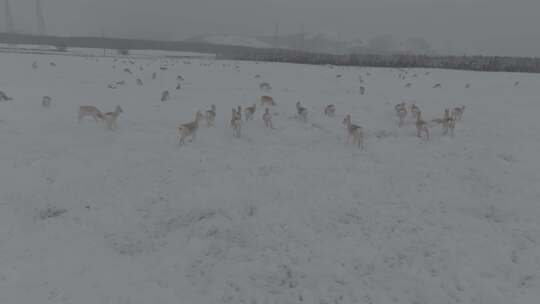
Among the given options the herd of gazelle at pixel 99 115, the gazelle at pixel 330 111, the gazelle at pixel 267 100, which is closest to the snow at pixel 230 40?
the gazelle at pixel 267 100

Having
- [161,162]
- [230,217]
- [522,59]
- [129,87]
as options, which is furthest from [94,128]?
[522,59]

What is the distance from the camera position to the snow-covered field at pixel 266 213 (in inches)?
228

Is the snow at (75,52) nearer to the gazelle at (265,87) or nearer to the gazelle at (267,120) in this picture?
the gazelle at (265,87)

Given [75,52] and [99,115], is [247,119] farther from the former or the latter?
[75,52]

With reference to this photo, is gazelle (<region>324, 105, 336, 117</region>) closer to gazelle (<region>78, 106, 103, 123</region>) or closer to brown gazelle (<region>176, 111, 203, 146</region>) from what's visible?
brown gazelle (<region>176, 111, 203, 146</region>)

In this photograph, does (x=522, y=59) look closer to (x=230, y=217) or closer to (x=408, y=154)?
(x=408, y=154)

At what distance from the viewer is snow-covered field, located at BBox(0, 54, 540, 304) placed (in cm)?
580

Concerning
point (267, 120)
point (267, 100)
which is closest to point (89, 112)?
point (267, 120)

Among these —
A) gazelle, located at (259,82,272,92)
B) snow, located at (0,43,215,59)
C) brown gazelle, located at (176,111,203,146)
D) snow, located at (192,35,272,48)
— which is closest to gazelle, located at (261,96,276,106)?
gazelle, located at (259,82,272,92)

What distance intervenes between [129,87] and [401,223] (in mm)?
19769

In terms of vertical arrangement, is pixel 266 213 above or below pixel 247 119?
below

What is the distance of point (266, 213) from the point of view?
763 cm

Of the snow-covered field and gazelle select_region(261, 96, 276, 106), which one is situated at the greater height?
gazelle select_region(261, 96, 276, 106)

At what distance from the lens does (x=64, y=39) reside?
74062mm
